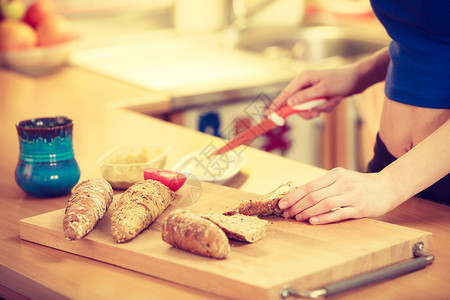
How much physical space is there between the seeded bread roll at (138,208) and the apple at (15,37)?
1.63m

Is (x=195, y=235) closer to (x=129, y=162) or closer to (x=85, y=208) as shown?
(x=85, y=208)

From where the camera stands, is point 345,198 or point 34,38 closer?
point 345,198

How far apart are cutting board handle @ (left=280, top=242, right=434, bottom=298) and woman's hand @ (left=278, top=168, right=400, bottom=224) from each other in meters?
0.11

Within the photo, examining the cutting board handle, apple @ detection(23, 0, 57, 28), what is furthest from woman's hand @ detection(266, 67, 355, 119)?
apple @ detection(23, 0, 57, 28)

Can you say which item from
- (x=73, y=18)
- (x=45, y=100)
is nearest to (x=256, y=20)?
(x=73, y=18)

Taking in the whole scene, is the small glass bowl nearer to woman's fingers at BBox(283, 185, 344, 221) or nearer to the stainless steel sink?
woman's fingers at BBox(283, 185, 344, 221)

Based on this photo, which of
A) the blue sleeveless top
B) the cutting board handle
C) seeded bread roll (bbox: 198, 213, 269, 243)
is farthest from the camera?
the blue sleeveless top

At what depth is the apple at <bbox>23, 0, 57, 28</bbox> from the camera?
2828 millimetres

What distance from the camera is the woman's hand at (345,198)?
1.19 m

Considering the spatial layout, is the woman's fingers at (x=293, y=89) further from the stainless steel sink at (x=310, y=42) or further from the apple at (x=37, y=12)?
the stainless steel sink at (x=310, y=42)

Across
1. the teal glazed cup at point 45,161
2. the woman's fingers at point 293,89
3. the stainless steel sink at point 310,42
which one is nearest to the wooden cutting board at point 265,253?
the teal glazed cup at point 45,161

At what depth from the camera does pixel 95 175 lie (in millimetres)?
1573

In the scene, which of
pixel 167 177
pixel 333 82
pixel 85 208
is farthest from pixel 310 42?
pixel 85 208

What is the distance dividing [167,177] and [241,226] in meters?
0.29
